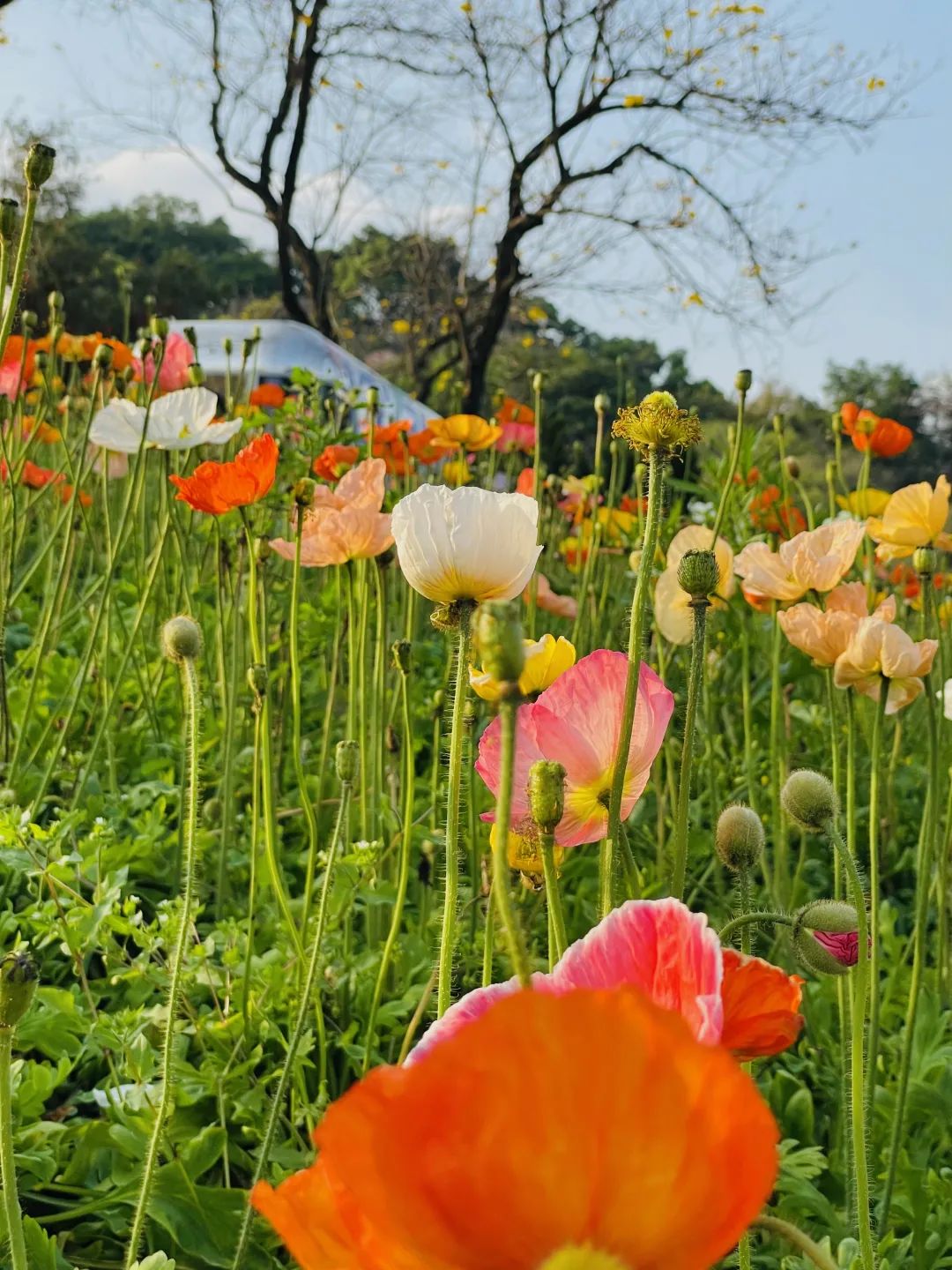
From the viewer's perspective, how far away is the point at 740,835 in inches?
21.4

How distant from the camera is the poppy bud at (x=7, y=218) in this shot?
872mm

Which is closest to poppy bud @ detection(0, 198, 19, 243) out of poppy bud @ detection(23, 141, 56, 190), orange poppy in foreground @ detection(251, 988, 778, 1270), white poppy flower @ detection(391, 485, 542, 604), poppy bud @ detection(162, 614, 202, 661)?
poppy bud @ detection(23, 141, 56, 190)

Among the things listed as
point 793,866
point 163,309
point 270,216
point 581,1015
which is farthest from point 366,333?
point 581,1015

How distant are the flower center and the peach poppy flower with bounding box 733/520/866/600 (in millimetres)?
890

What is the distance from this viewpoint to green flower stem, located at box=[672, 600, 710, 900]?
1.72 ft

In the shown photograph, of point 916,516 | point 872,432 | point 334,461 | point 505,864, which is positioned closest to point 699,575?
point 505,864

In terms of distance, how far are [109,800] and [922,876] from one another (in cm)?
96

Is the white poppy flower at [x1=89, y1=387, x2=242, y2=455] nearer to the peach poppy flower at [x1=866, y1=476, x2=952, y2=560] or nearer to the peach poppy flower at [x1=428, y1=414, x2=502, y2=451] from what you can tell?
the peach poppy flower at [x1=428, y1=414, x2=502, y2=451]

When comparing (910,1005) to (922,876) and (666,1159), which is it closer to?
(922,876)

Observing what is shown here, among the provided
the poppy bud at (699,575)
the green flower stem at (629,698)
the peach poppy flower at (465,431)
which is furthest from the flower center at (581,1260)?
the peach poppy flower at (465,431)

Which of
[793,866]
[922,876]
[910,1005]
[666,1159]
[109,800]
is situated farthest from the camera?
[793,866]

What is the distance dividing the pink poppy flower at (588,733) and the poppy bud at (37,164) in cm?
60

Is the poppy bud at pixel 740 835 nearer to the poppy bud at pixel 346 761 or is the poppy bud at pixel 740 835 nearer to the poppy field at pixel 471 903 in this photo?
the poppy field at pixel 471 903

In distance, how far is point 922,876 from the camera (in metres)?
1.07
